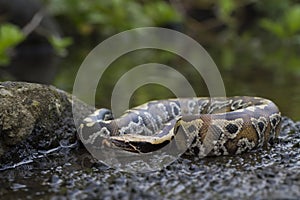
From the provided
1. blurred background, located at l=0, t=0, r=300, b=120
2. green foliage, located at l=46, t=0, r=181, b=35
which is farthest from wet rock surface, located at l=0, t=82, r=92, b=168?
green foliage, located at l=46, t=0, r=181, b=35

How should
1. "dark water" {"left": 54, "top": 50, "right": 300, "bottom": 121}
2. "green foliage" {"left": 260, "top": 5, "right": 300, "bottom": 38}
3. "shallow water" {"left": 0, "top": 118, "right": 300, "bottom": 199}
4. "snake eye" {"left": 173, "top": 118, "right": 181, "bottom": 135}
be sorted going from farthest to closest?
"green foliage" {"left": 260, "top": 5, "right": 300, "bottom": 38} → "dark water" {"left": 54, "top": 50, "right": 300, "bottom": 121} → "snake eye" {"left": 173, "top": 118, "right": 181, "bottom": 135} → "shallow water" {"left": 0, "top": 118, "right": 300, "bottom": 199}

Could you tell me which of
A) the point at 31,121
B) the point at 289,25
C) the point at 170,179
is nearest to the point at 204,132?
the point at 170,179

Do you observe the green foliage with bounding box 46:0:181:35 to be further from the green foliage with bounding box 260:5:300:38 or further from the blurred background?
the green foliage with bounding box 260:5:300:38

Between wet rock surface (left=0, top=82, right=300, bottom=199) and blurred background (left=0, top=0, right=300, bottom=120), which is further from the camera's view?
blurred background (left=0, top=0, right=300, bottom=120)

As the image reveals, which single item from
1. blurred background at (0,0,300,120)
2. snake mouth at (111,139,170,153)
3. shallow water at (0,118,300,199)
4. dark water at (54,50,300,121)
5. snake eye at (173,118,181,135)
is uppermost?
blurred background at (0,0,300,120)

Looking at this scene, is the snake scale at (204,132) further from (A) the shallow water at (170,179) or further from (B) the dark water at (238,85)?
(B) the dark water at (238,85)

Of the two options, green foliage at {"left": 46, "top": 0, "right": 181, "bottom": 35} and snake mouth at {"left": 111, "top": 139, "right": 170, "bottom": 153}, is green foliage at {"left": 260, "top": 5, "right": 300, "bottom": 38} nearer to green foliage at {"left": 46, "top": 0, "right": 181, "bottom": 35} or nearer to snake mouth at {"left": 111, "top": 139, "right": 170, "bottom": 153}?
green foliage at {"left": 46, "top": 0, "right": 181, "bottom": 35}

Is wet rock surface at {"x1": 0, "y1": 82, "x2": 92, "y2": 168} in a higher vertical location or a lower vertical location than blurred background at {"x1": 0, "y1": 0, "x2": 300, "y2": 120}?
lower

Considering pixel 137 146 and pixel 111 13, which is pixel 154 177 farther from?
pixel 111 13

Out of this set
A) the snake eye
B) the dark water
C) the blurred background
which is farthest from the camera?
the blurred background
